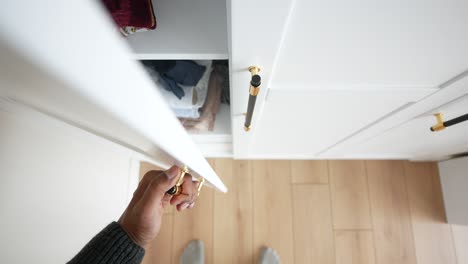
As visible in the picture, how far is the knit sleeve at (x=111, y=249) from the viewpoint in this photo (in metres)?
0.31

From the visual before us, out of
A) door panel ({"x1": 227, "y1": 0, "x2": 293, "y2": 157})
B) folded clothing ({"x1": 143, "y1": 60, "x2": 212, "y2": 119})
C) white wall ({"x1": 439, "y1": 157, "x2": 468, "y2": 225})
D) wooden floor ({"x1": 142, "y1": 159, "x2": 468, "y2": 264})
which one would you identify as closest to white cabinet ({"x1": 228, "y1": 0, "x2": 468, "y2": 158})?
door panel ({"x1": 227, "y1": 0, "x2": 293, "y2": 157})

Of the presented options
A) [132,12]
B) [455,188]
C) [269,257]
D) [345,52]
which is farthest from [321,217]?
[132,12]

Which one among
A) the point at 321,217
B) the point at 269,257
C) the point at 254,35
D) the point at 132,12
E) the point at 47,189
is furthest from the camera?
the point at 321,217

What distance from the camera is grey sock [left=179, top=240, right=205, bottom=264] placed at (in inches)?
42.3

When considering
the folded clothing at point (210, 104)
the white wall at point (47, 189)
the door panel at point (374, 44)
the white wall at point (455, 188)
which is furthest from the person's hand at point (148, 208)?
the white wall at point (455, 188)

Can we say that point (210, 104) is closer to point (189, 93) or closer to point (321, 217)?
point (189, 93)

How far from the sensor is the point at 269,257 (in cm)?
109

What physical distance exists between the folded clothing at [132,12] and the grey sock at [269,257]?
1.07 m

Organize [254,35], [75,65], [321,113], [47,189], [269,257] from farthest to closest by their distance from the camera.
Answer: [269,257], [47,189], [321,113], [254,35], [75,65]

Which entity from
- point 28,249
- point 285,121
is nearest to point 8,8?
point 285,121

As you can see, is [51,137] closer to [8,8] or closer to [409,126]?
[8,8]

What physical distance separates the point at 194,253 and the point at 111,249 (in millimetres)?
886

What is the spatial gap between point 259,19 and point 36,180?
0.71 m

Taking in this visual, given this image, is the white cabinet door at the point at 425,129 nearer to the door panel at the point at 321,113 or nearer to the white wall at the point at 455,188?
the door panel at the point at 321,113
